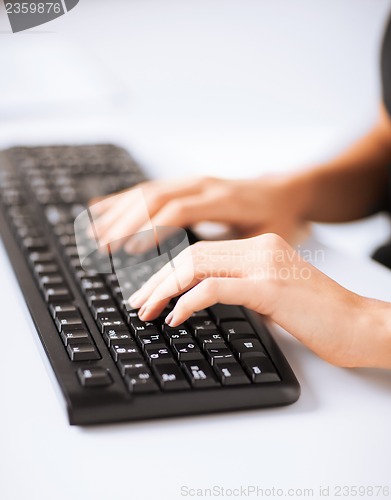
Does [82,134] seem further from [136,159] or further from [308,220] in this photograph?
[308,220]

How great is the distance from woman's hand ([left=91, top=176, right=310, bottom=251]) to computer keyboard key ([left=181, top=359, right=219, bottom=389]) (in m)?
0.19

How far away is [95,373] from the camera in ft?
1.54

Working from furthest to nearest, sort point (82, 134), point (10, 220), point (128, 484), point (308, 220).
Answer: point (82, 134)
point (308, 220)
point (10, 220)
point (128, 484)

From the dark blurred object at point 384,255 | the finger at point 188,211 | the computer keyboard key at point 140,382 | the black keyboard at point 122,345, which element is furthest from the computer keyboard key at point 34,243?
the dark blurred object at point 384,255

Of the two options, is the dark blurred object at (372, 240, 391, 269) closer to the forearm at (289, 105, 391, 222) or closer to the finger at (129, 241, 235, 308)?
the forearm at (289, 105, 391, 222)

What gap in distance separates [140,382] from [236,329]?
10cm

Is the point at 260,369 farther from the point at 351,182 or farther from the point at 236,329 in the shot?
the point at 351,182

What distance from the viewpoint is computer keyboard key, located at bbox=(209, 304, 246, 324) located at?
0.55 meters

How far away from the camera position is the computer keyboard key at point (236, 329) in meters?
0.53

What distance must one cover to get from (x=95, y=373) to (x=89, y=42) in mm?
1060

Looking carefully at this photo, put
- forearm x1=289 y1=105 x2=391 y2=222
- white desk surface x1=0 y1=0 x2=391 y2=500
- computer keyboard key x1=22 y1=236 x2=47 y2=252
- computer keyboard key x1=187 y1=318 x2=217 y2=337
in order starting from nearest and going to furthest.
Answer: white desk surface x1=0 y1=0 x2=391 y2=500
computer keyboard key x1=187 y1=318 x2=217 y2=337
computer keyboard key x1=22 y1=236 x2=47 y2=252
forearm x1=289 y1=105 x2=391 y2=222

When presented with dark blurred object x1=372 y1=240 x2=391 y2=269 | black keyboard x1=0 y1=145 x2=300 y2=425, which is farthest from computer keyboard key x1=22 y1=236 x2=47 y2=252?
dark blurred object x1=372 y1=240 x2=391 y2=269

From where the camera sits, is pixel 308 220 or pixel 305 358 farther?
pixel 308 220

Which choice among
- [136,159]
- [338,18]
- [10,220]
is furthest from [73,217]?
[338,18]
